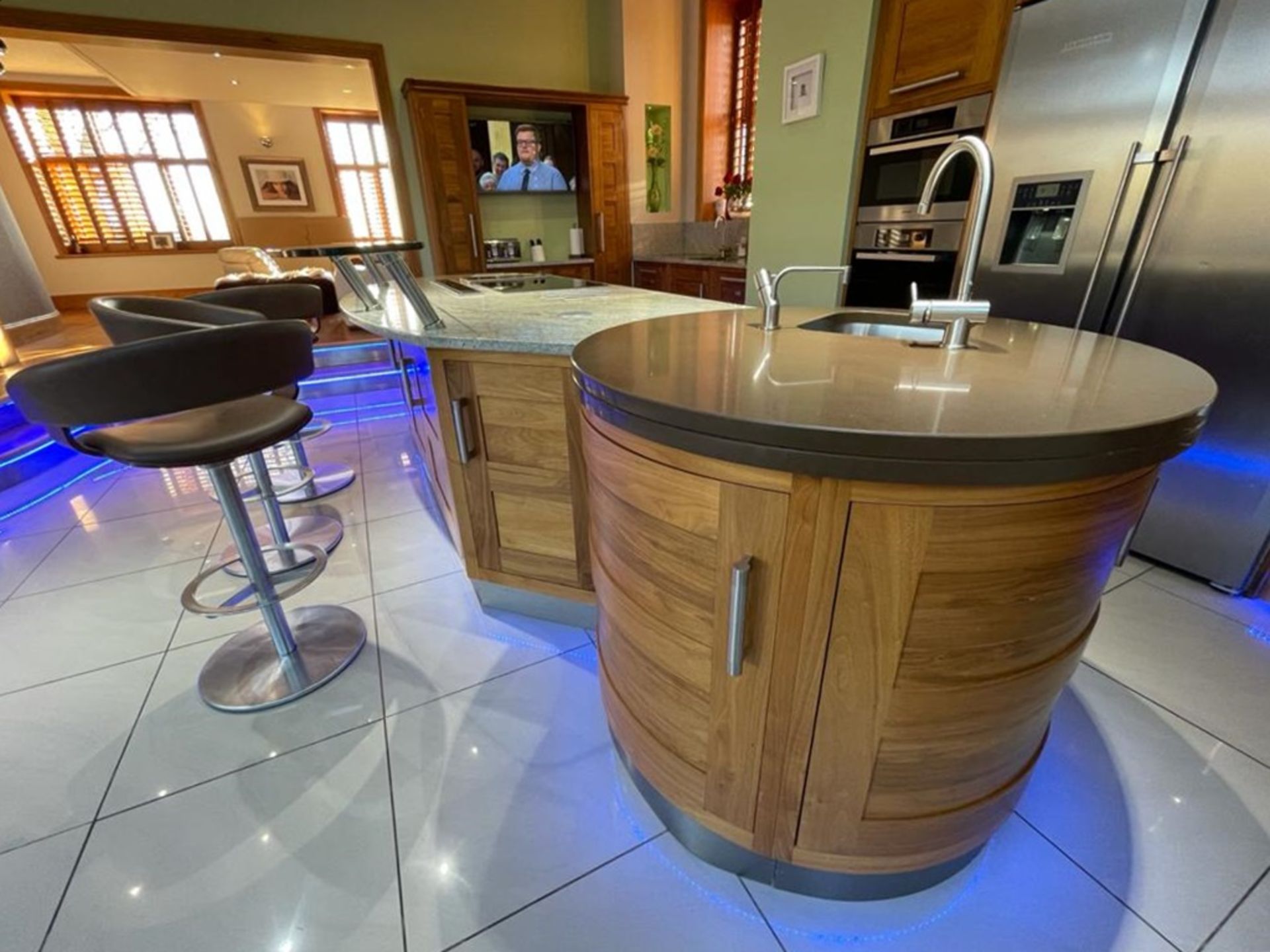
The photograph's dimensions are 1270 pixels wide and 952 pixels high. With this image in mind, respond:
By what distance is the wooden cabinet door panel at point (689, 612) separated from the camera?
0.73 meters

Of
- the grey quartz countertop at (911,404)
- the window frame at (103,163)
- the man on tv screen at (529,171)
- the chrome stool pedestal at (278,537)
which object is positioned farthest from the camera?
the window frame at (103,163)

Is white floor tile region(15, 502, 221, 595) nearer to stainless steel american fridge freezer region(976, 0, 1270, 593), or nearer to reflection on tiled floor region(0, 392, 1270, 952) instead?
reflection on tiled floor region(0, 392, 1270, 952)

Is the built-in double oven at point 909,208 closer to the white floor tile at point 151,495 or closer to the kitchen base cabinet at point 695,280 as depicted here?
the kitchen base cabinet at point 695,280

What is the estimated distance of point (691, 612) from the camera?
32.9 inches

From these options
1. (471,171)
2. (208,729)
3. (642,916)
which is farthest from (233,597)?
(471,171)

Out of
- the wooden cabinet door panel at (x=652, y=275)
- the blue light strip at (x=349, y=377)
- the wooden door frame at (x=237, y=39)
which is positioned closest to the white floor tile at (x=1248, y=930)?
the wooden cabinet door panel at (x=652, y=275)

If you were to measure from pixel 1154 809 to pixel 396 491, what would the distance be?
2976 mm

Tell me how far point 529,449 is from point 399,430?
2.64 metres

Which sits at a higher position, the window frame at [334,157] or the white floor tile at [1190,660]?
the window frame at [334,157]

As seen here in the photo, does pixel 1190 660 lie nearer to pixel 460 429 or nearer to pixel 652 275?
pixel 460 429

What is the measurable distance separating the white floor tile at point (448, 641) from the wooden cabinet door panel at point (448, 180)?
3.97 metres

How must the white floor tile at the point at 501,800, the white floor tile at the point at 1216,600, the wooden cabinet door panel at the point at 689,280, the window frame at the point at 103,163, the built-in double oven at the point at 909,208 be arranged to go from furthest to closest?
the window frame at the point at 103,163 < the wooden cabinet door panel at the point at 689,280 < the built-in double oven at the point at 909,208 < the white floor tile at the point at 1216,600 < the white floor tile at the point at 501,800

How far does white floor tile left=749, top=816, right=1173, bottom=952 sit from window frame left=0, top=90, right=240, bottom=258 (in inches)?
457

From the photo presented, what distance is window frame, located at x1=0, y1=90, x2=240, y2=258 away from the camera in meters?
7.46
